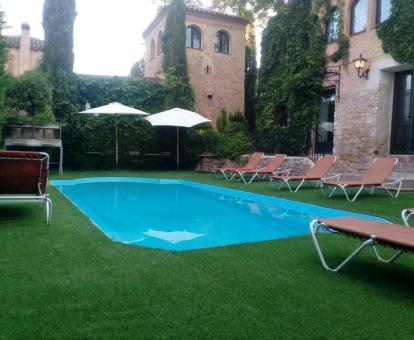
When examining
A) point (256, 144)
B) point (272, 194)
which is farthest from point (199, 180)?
point (256, 144)

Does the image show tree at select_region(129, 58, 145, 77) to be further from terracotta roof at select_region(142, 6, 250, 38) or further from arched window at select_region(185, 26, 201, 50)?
arched window at select_region(185, 26, 201, 50)

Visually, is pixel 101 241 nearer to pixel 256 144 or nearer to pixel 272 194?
pixel 272 194

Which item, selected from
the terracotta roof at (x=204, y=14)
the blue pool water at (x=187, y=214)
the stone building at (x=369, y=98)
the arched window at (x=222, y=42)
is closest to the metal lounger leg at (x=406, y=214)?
the blue pool water at (x=187, y=214)

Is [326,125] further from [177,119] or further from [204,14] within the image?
[204,14]

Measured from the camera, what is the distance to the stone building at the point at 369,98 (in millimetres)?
11242

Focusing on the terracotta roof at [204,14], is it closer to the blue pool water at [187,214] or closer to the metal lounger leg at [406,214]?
the blue pool water at [187,214]

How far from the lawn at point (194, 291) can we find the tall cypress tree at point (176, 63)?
37.8ft

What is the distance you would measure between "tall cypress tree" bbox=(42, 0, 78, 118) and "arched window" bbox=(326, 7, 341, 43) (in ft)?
29.6

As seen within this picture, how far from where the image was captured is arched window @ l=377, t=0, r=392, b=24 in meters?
11.3

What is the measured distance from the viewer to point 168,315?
92.4 inches

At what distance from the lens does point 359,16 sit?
1241cm

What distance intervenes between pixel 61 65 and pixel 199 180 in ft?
22.0

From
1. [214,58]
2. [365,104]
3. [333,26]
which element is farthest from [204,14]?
[365,104]

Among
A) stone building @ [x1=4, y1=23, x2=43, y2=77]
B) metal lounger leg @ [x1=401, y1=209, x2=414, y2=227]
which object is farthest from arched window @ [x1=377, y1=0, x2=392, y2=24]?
stone building @ [x1=4, y1=23, x2=43, y2=77]
